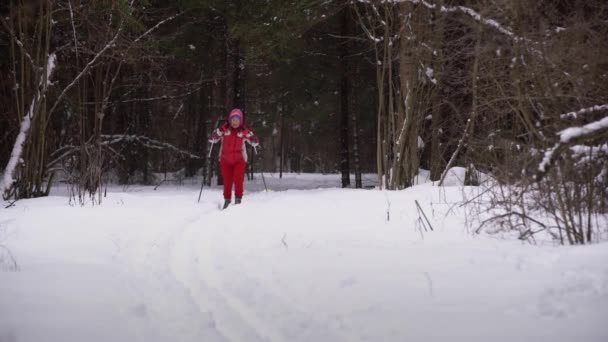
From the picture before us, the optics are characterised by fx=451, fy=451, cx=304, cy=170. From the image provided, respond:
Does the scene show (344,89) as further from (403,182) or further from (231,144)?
(231,144)

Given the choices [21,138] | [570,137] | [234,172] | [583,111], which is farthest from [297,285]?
[21,138]

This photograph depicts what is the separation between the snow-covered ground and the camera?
2506 millimetres

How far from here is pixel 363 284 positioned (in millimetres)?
3275

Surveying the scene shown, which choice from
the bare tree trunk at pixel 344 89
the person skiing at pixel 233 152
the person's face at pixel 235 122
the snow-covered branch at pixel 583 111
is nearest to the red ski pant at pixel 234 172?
the person skiing at pixel 233 152

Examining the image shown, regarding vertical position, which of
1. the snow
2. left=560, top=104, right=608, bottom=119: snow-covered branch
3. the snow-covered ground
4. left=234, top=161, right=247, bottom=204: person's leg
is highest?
left=560, top=104, right=608, bottom=119: snow-covered branch

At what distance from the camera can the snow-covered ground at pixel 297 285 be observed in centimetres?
251

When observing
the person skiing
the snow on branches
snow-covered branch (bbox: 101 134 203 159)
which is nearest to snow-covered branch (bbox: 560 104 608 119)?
the snow on branches

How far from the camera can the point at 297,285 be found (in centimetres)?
335

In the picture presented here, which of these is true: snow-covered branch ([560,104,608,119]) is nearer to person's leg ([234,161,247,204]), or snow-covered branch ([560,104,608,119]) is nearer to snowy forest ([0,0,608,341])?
snowy forest ([0,0,608,341])

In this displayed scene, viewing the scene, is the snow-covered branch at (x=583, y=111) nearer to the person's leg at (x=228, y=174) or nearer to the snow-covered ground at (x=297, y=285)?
the snow-covered ground at (x=297, y=285)

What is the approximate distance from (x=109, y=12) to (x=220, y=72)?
5.91 metres

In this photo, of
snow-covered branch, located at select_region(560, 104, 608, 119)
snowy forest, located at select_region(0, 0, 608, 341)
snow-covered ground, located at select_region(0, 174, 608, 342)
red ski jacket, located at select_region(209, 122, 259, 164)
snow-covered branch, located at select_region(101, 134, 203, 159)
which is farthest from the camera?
snow-covered branch, located at select_region(101, 134, 203, 159)

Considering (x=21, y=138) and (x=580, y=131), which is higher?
(x=21, y=138)

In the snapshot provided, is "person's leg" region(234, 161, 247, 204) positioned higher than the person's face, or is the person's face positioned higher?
the person's face
